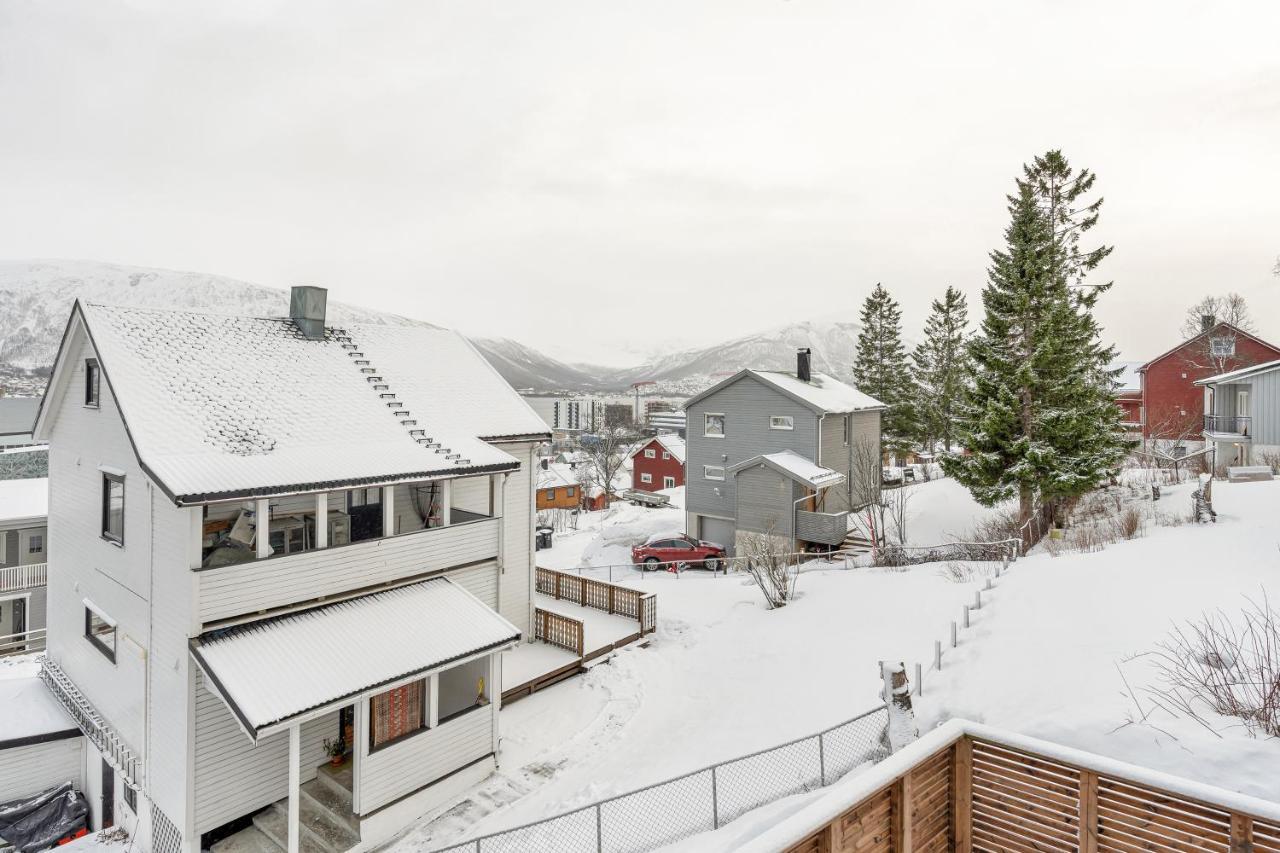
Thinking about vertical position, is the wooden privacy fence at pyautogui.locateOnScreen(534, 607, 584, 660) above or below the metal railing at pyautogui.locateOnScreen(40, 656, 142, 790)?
above

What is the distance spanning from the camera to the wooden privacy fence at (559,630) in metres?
14.4

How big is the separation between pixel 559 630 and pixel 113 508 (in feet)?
30.7

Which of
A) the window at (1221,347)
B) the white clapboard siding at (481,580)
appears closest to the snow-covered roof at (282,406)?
the white clapboard siding at (481,580)

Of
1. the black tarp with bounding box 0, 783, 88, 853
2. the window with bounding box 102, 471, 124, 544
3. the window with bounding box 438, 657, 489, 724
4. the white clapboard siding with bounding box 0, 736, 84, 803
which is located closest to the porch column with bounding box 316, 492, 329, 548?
the window with bounding box 438, 657, 489, 724

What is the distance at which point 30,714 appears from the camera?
Result: 12695 millimetres

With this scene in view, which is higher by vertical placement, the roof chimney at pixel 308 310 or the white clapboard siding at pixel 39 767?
the roof chimney at pixel 308 310

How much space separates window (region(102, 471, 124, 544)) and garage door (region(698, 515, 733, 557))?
22.3m

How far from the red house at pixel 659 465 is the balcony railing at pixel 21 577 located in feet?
148

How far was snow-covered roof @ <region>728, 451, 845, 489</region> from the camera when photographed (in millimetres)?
24391

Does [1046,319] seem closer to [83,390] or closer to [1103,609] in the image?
[1103,609]

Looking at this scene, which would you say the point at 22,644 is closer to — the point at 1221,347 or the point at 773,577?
the point at 773,577

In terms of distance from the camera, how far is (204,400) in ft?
34.2

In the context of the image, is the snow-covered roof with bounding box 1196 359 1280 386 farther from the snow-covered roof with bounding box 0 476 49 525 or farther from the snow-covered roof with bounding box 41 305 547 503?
the snow-covered roof with bounding box 0 476 49 525

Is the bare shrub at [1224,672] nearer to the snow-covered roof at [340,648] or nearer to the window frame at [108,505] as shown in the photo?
the snow-covered roof at [340,648]
